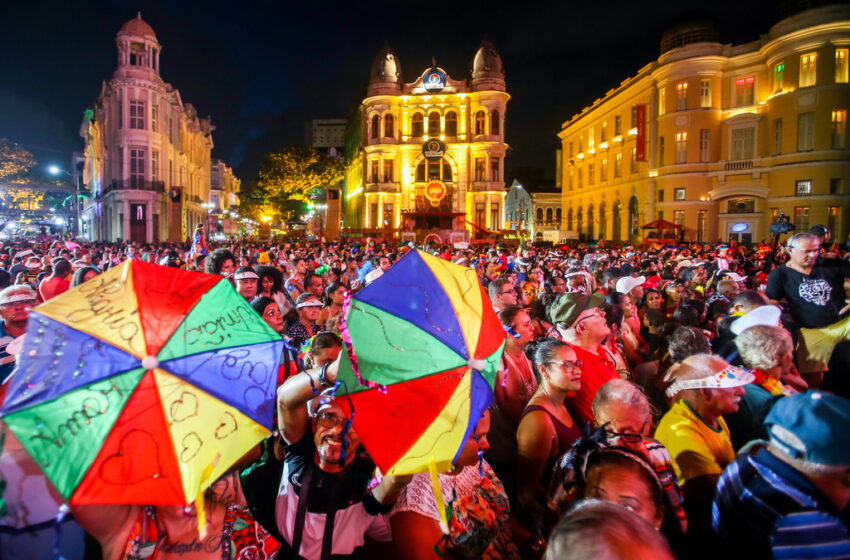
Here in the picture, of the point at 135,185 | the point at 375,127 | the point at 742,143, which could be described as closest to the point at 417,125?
the point at 375,127

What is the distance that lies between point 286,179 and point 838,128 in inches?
1644

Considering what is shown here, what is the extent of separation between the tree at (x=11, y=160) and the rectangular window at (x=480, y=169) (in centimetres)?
3795

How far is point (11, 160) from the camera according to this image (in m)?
39.3

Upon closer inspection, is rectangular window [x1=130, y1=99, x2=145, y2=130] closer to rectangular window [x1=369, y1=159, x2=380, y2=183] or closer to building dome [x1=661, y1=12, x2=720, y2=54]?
rectangular window [x1=369, y1=159, x2=380, y2=183]

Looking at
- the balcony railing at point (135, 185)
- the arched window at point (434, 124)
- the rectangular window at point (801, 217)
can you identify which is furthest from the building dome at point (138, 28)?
the rectangular window at point (801, 217)

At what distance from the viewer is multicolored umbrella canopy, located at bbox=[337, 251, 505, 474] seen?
2.06 metres

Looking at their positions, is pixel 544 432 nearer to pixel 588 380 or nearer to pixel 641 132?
pixel 588 380

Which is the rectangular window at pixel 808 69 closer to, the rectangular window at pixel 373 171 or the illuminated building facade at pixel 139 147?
the rectangular window at pixel 373 171

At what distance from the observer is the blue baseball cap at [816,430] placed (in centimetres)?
179

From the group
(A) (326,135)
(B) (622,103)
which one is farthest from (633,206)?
(A) (326,135)

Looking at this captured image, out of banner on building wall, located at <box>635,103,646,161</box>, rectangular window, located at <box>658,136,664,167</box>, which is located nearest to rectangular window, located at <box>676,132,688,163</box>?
rectangular window, located at <box>658,136,664,167</box>

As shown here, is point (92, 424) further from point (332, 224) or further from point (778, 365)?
point (332, 224)

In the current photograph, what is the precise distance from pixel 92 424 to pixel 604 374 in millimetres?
3197

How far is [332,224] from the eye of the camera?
3550cm
